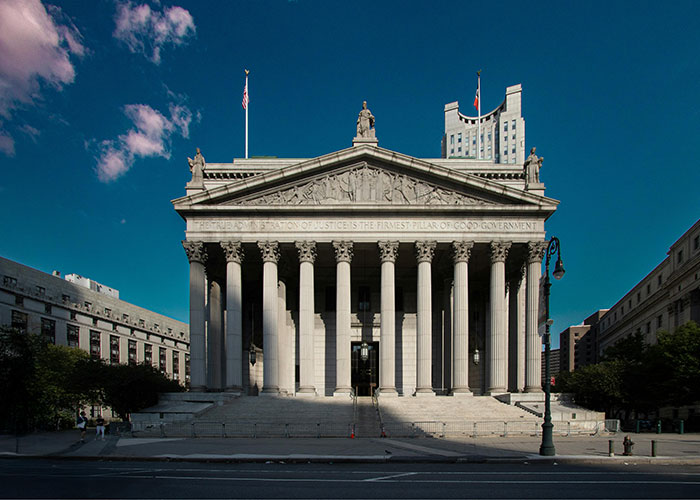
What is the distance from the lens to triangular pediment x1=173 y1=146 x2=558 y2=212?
42406 mm

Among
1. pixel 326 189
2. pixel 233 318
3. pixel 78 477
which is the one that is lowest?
pixel 78 477

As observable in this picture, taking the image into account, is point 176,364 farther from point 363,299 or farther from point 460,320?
point 460,320

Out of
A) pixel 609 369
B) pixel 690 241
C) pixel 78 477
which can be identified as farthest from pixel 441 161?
pixel 78 477

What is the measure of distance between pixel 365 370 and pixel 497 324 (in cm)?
1496

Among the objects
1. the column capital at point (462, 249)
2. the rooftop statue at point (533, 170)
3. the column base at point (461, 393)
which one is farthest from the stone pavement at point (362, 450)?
the rooftop statue at point (533, 170)

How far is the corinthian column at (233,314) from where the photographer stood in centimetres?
4231

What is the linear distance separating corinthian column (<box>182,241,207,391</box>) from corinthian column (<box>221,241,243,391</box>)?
186 centimetres

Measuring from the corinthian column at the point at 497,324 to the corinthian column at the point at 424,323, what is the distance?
4.65m

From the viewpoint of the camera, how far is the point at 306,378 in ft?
138

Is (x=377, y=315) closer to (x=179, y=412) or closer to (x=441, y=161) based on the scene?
(x=441, y=161)

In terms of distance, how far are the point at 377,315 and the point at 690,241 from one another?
139 ft

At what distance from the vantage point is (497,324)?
41.8 m

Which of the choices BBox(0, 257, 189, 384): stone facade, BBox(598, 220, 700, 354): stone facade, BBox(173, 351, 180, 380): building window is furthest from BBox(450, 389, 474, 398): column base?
BBox(173, 351, 180, 380): building window

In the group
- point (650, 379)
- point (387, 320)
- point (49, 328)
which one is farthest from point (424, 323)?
point (49, 328)
